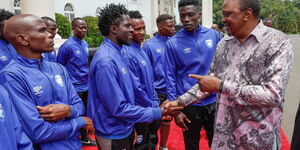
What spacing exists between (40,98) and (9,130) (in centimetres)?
48

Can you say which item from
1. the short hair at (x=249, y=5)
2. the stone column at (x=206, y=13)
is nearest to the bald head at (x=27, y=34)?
the short hair at (x=249, y=5)

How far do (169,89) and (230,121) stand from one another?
4.03ft

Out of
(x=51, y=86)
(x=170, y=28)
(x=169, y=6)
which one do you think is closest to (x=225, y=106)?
(x=51, y=86)

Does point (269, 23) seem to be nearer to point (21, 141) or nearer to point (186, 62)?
point (186, 62)

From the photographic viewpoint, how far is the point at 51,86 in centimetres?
213

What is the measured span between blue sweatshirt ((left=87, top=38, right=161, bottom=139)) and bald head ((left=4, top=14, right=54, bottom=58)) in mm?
495

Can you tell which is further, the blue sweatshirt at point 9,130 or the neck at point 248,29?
the neck at point 248,29

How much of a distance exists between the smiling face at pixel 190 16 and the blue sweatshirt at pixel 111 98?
46.0 inches

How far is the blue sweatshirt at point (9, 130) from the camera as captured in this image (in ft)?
5.02

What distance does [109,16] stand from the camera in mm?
2768

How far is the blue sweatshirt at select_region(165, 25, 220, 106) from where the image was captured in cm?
344

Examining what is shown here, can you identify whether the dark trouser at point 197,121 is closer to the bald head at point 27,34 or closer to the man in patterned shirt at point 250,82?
the man in patterned shirt at point 250,82

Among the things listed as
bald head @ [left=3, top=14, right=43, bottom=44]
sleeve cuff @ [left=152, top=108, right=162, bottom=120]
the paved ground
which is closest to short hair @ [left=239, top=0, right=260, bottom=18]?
sleeve cuff @ [left=152, top=108, right=162, bottom=120]

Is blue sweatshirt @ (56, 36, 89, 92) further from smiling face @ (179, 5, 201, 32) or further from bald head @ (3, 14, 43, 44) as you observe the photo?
bald head @ (3, 14, 43, 44)
